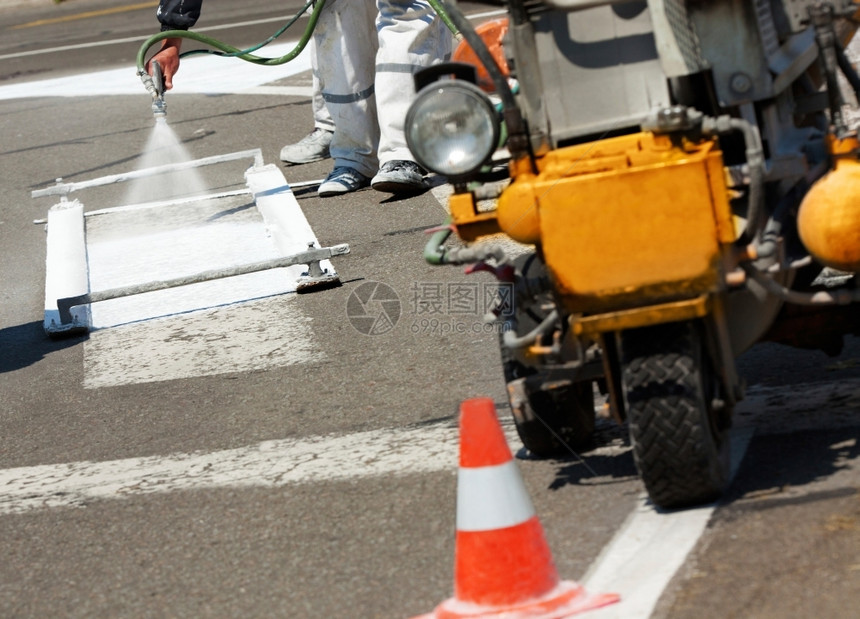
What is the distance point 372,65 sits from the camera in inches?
357

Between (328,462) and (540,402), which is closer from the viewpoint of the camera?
(540,402)

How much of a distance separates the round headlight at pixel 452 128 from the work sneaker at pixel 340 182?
495cm

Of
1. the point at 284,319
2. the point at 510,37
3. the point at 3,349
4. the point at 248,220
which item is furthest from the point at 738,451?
the point at 248,220

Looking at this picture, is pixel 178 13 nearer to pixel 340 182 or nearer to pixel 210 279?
pixel 340 182

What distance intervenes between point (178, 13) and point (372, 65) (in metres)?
1.18

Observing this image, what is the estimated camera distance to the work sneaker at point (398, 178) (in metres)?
8.51

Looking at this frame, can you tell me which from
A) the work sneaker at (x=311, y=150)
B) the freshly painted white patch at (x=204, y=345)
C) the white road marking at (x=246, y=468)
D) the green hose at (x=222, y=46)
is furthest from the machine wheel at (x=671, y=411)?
the work sneaker at (x=311, y=150)

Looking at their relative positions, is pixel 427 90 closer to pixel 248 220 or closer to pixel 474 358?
pixel 474 358

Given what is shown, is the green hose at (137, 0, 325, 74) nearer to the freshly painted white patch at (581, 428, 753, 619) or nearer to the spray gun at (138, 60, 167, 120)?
the spray gun at (138, 60, 167, 120)

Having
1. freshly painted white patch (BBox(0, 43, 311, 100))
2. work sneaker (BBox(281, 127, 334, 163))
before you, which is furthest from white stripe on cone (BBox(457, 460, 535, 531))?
freshly painted white patch (BBox(0, 43, 311, 100))

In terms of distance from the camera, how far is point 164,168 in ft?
31.4
